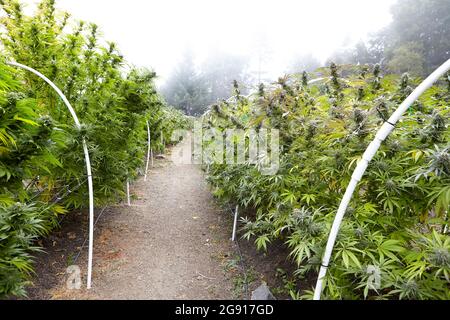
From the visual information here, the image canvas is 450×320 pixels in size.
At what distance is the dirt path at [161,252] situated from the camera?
315 centimetres

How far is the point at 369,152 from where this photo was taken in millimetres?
1799

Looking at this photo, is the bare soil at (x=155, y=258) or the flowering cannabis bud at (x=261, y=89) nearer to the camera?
the bare soil at (x=155, y=258)

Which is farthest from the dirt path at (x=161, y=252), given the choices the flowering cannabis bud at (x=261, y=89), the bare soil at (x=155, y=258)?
the flowering cannabis bud at (x=261, y=89)

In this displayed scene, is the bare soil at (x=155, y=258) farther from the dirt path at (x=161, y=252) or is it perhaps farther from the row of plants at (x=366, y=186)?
the row of plants at (x=366, y=186)

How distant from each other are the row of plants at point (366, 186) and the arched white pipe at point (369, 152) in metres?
0.10

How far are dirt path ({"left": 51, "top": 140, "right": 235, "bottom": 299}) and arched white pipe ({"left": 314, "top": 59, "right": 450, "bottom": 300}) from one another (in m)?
1.64

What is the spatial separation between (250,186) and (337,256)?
1590mm

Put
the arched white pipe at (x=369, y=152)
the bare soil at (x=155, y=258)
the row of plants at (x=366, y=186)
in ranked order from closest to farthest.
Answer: the arched white pipe at (x=369, y=152) → the row of plants at (x=366, y=186) → the bare soil at (x=155, y=258)

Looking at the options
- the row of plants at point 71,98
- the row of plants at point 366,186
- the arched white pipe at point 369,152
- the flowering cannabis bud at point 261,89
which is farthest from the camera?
the flowering cannabis bud at point 261,89

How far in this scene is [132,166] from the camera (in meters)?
5.32

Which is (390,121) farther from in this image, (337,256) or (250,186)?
(250,186)

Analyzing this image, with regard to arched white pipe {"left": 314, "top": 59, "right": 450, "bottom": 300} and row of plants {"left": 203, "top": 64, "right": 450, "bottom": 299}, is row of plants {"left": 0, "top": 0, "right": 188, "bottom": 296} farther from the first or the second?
arched white pipe {"left": 314, "top": 59, "right": 450, "bottom": 300}

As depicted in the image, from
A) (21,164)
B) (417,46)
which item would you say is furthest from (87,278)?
(417,46)

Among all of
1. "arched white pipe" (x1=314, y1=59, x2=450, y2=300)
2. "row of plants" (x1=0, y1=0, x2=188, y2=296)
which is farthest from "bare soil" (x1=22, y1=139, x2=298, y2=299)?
"arched white pipe" (x1=314, y1=59, x2=450, y2=300)
